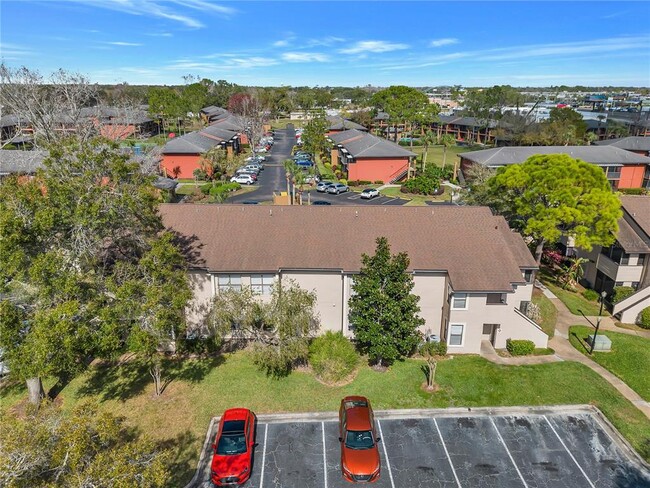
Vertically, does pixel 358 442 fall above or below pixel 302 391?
above

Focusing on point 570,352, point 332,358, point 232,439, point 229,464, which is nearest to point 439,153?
point 570,352

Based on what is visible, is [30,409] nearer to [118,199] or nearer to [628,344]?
[118,199]

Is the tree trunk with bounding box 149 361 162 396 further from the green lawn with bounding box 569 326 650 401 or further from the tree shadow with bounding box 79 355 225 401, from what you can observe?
the green lawn with bounding box 569 326 650 401

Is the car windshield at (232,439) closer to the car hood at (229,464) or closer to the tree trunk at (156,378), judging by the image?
the car hood at (229,464)

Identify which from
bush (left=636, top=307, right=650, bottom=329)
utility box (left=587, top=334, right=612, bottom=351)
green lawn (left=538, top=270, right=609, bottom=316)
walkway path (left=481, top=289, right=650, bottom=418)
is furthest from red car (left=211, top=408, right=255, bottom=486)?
bush (left=636, top=307, right=650, bottom=329)

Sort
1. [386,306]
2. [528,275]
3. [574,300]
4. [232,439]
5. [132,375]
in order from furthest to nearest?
[574,300] < [528,275] < [132,375] < [386,306] < [232,439]

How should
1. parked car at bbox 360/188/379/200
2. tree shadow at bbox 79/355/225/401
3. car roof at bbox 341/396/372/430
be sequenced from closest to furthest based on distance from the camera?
car roof at bbox 341/396/372/430, tree shadow at bbox 79/355/225/401, parked car at bbox 360/188/379/200

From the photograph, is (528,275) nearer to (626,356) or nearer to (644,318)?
(626,356)
